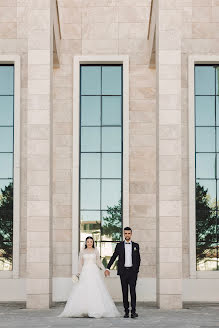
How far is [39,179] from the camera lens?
18.7 metres

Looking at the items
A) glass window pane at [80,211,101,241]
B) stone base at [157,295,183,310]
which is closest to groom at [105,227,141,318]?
stone base at [157,295,183,310]

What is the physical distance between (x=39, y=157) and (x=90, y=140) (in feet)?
12.9

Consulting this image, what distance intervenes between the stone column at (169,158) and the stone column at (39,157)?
10.3 feet

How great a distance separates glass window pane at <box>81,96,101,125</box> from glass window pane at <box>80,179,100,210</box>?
6.82 feet

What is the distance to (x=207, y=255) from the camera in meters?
21.7

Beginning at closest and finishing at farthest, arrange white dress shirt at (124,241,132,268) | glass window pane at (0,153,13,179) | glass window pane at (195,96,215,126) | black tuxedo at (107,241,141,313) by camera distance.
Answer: black tuxedo at (107,241,141,313), white dress shirt at (124,241,132,268), glass window pane at (0,153,13,179), glass window pane at (195,96,215,126)

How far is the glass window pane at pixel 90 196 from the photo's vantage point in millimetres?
22188

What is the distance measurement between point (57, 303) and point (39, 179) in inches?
178

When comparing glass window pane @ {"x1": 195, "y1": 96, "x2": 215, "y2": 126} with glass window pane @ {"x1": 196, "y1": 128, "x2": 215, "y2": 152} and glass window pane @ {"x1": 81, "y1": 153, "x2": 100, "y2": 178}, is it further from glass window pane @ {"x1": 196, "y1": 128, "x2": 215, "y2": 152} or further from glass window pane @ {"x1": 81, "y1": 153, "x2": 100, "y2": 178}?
glass window pane @ {"x1": 81, "y1": 153, "x2": 100, "y2": 178}

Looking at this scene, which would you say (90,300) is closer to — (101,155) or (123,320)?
(123,320)

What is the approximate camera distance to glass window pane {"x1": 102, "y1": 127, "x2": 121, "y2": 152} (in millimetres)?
22359

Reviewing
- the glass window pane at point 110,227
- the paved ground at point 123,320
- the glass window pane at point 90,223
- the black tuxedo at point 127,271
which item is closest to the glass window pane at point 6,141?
the glass window pane at point 90,223

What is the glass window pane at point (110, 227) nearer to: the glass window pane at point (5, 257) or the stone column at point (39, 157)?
the glass window pane at point (5, 257)

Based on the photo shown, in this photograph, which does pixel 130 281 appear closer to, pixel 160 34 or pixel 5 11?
pixel 160 34
